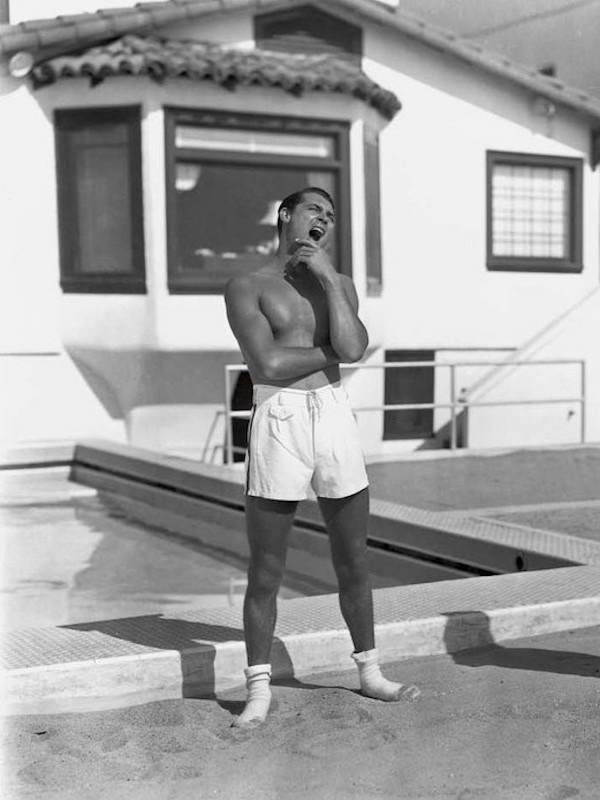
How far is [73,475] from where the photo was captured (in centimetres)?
1306

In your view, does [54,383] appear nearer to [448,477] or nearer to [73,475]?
[73,475]

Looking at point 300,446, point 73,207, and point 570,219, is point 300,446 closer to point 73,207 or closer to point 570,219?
point 73,207

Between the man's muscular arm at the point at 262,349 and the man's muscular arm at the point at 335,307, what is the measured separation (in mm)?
69

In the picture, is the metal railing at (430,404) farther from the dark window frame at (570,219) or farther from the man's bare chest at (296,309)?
the man's bare chest at (296,309)

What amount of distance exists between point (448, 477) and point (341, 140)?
527 cm

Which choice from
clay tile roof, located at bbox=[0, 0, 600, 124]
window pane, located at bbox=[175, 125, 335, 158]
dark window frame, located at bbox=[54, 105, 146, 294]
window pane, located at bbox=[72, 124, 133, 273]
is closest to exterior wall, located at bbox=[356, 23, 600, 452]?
clay tile roof, located at bbox=[0, 0, 600, 124]

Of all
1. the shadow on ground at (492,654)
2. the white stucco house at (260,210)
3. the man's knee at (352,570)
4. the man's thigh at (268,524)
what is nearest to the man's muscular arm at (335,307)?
the man's thigh at (268,524)

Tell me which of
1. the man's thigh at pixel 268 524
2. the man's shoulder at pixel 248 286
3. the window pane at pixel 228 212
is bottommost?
the man's thigh at pixel 268 524

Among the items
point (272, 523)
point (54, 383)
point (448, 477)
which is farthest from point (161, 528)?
point (272, 523)

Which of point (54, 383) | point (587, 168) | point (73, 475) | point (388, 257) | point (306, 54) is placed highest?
point (306, 54)

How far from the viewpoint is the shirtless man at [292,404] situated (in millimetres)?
3887

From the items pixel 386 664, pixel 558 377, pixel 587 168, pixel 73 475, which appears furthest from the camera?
Result: pixel 587 168

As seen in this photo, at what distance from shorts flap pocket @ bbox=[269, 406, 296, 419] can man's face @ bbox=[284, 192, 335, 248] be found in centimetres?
54

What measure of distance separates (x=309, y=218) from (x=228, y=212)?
410 inches
